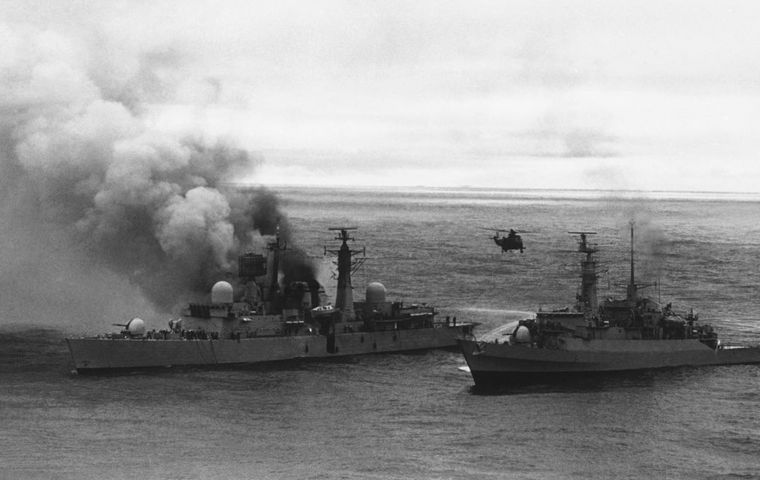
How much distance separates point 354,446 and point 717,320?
5492 cm

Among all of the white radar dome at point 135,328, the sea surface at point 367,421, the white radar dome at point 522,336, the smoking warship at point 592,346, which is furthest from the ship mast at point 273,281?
the white radar dome at point 522,336

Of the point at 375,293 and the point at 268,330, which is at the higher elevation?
the point at 375,293

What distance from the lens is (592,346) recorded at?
71688 millimetres

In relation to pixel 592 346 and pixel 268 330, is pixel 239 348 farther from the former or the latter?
pixel 592 346

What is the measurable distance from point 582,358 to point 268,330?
24277mm

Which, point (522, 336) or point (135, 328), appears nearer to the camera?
point (522, 336)

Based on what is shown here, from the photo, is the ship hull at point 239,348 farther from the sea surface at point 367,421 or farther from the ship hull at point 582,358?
the ship hull at point 582,358

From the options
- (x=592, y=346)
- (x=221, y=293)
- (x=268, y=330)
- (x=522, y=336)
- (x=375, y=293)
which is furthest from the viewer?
(x=375, y=293)

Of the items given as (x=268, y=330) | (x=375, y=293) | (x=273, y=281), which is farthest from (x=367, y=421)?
(x=375, y=293)

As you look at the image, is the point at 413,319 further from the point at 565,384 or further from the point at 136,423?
the point at 136,423

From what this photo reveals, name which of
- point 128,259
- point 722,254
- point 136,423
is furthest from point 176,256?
point 722,254

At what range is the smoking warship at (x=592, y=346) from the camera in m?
68.6

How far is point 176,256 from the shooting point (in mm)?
87625

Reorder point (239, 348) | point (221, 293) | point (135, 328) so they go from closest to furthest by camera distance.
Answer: point (135, 328)
point (239, 348)
point (221, 293)
